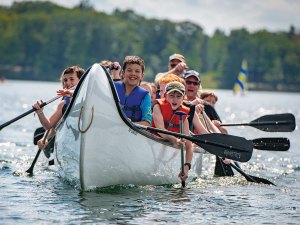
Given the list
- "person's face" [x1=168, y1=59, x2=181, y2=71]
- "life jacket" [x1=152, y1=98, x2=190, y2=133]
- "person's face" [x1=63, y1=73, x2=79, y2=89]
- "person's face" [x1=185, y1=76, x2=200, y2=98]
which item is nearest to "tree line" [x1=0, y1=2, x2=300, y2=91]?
"person's face" [x1=168, y1=59, x2=181, y2=71]

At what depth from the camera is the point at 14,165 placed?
45.2 ft

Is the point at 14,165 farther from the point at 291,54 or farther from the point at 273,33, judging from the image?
the point at 273,33

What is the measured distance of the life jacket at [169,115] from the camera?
37.3ft

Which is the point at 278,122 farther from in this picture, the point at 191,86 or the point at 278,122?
the point at 191,86

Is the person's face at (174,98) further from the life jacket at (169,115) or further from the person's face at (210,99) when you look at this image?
the person's face at (210,99)

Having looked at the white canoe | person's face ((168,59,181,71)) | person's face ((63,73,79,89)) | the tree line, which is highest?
the tree line

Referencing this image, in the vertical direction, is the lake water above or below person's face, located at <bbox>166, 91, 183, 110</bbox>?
below

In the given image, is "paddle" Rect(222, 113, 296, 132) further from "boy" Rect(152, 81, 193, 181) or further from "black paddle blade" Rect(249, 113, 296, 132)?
"boy" Rect(152, 81, 193, 181)

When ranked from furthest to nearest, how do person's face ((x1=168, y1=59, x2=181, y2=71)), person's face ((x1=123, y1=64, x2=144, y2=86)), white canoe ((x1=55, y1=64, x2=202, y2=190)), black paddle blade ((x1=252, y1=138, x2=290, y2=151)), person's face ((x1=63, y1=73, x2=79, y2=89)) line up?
person's face ((x1=168, y1=59, x2=181, y2=71)), black paddle blade ((x1=252, y1=138, x2=290, y2=151)), person's face ((x1=63, y1=73, x2=79, y2=89)), person's face ((x1=123, y1=64, x2=144, y2=86)), white canoe ((x1=55, y1=64, x2=202, y2=190))

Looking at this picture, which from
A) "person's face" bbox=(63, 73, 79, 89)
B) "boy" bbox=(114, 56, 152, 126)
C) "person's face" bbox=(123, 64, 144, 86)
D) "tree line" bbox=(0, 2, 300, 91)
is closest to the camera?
"person's face" bbox=(123, 64, 144, 86)

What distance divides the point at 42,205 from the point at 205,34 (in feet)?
504

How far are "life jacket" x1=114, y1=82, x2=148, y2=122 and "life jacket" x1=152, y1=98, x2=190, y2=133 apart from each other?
49cm

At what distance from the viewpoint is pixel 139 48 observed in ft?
447

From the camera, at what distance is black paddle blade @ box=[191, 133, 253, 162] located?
1110cm
